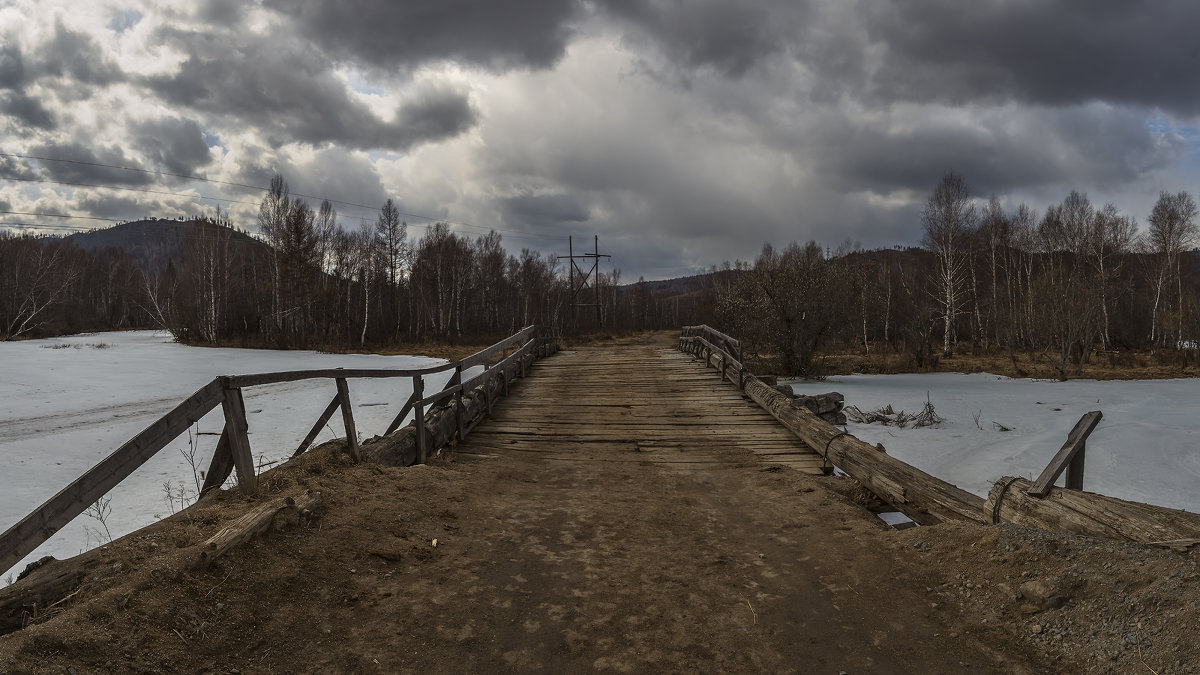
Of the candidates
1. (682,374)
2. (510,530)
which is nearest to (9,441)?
(510,530)

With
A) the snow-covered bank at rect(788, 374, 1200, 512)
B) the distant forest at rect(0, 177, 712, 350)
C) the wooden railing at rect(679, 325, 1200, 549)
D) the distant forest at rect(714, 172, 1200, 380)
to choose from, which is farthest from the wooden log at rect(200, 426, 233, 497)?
the distant forest at rect(0, 177, 712, 350)

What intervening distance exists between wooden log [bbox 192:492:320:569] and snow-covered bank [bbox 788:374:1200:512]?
9.73m

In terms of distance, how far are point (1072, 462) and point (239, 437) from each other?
6.09 metres

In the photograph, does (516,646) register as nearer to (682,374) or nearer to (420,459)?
(420,459)

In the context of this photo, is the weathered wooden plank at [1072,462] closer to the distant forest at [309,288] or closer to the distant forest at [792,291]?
the distant forest at [792,291]

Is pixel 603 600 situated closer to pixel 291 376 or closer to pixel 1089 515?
pixel 1089 515

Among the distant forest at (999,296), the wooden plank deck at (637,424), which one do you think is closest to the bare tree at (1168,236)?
the distant forest at (999,296)

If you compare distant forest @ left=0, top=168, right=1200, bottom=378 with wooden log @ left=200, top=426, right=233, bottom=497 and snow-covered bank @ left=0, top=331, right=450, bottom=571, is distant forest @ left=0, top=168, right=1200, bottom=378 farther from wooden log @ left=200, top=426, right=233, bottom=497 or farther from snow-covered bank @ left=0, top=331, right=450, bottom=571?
wooden log @ left=200, top=426, right=233, bottom=497

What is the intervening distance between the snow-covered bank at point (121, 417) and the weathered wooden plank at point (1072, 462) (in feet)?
17.5

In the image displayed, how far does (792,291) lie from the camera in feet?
76.8

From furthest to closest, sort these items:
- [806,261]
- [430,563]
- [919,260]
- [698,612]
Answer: [919,260], [806,261], [430,563], [698,612]

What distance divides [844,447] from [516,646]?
5058 millimetres

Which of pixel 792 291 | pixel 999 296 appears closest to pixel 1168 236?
pixel 999 296

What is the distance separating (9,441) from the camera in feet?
37.6
